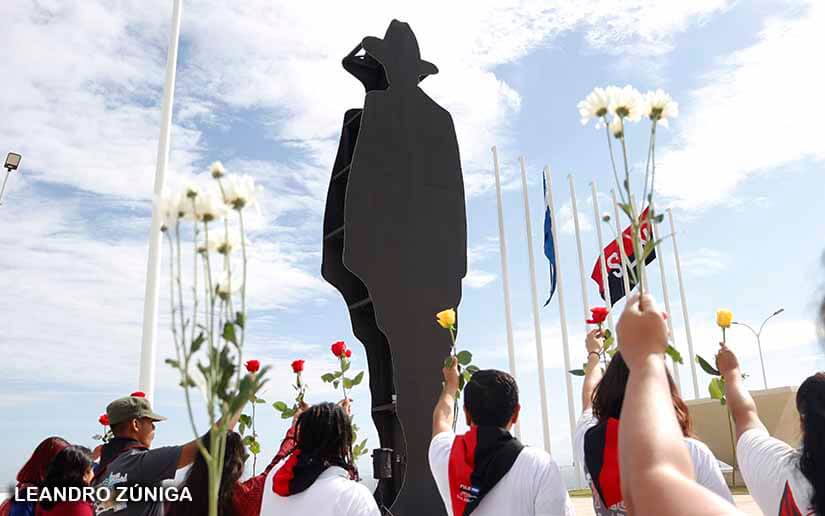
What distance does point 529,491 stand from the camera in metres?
1.99

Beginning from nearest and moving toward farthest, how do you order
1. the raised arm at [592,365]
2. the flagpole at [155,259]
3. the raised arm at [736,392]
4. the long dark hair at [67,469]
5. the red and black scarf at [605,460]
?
the raised arm at [736,392] < the red and black scarf at [605,460] < the raised arm at [592,365] < the long dark hair at [67,469] < the flagpole at [155,259]

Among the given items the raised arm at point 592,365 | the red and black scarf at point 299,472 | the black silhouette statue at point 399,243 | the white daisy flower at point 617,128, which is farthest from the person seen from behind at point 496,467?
the black silhouette statue at point 399,243

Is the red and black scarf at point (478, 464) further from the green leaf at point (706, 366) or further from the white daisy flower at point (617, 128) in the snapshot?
the white daisy flower at point (617, 128)

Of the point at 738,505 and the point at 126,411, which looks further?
the point at 738,505

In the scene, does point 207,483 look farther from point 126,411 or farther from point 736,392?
point 736,392

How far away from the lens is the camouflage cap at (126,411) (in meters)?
2.66

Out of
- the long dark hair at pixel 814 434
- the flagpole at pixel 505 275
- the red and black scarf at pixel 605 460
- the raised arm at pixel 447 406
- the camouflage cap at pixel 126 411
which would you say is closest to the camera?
the long dark hair at pixel 814 434

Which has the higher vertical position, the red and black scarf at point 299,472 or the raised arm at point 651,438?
the raised arm at point 651,438

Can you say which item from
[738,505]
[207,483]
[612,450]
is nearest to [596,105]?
[612,450]

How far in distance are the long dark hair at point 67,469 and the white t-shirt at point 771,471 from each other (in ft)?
7.66

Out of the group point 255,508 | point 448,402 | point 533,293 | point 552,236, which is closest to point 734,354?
point 448,402

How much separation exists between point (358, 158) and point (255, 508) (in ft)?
10.4

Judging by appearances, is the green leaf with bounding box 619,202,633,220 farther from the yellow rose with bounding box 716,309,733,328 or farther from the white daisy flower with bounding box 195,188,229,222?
the yellow rose with bounding box 716,309,733,328

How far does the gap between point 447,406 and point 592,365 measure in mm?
551
